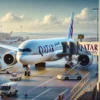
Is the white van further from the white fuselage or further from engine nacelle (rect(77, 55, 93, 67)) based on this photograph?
engine nacelle (rect(77, 55, 93, 67))

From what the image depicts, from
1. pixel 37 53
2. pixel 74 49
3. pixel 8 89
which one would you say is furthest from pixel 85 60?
pixel 8 89

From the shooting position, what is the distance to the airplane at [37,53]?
19.9 meters

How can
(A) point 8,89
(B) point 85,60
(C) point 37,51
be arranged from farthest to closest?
(B) point 85,60 → (C) point 37,51 → (A) point 8,89

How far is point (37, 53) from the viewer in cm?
2070

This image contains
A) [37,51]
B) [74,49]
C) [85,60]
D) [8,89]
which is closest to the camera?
[8,89]

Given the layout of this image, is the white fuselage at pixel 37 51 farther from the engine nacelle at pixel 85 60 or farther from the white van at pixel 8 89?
the white van at pixel 8 89

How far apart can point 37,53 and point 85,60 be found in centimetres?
435

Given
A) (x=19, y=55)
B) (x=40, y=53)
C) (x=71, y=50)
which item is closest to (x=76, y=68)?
(x=71, y=50)

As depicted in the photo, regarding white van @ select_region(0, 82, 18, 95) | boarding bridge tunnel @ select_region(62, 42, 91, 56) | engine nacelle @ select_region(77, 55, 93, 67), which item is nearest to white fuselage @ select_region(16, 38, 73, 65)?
boarding bridge tunnel @ select_region(62, 42, 91, 56)

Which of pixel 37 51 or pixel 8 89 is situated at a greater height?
pixel 37 51

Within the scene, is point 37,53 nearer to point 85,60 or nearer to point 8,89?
point 85,60

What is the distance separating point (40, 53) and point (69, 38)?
771cm

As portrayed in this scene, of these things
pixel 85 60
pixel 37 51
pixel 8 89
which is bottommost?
pixel 8 89

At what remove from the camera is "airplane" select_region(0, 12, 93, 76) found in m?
19.9
